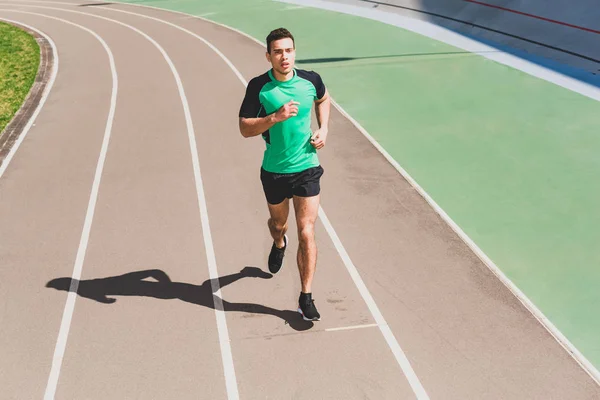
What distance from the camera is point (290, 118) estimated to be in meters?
5.44

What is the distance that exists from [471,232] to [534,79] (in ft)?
23.0

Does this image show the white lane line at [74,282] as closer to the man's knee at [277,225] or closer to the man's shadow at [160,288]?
the man's shadow at [160,288]

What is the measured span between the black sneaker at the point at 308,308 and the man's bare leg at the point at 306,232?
0.11m

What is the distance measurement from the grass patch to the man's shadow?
6.57m

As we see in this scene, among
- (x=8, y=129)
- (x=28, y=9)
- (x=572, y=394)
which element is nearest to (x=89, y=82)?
(x=8, y=129)

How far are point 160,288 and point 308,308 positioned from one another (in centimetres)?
163

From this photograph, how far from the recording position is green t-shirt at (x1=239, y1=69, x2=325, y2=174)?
545 cm

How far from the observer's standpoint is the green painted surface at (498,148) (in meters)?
6.71

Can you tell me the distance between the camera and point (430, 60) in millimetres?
15094

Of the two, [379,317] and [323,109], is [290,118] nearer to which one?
[323,109]

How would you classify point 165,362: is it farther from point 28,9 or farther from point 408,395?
point 28,9

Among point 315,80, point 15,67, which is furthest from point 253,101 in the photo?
point 15,67

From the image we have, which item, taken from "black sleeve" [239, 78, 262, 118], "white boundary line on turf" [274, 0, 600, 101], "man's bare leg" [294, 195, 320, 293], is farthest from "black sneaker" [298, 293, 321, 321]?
"white boundary line on turf" [274, 0, 600, 101]

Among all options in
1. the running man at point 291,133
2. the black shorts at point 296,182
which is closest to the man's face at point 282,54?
the running man at point 291,133
